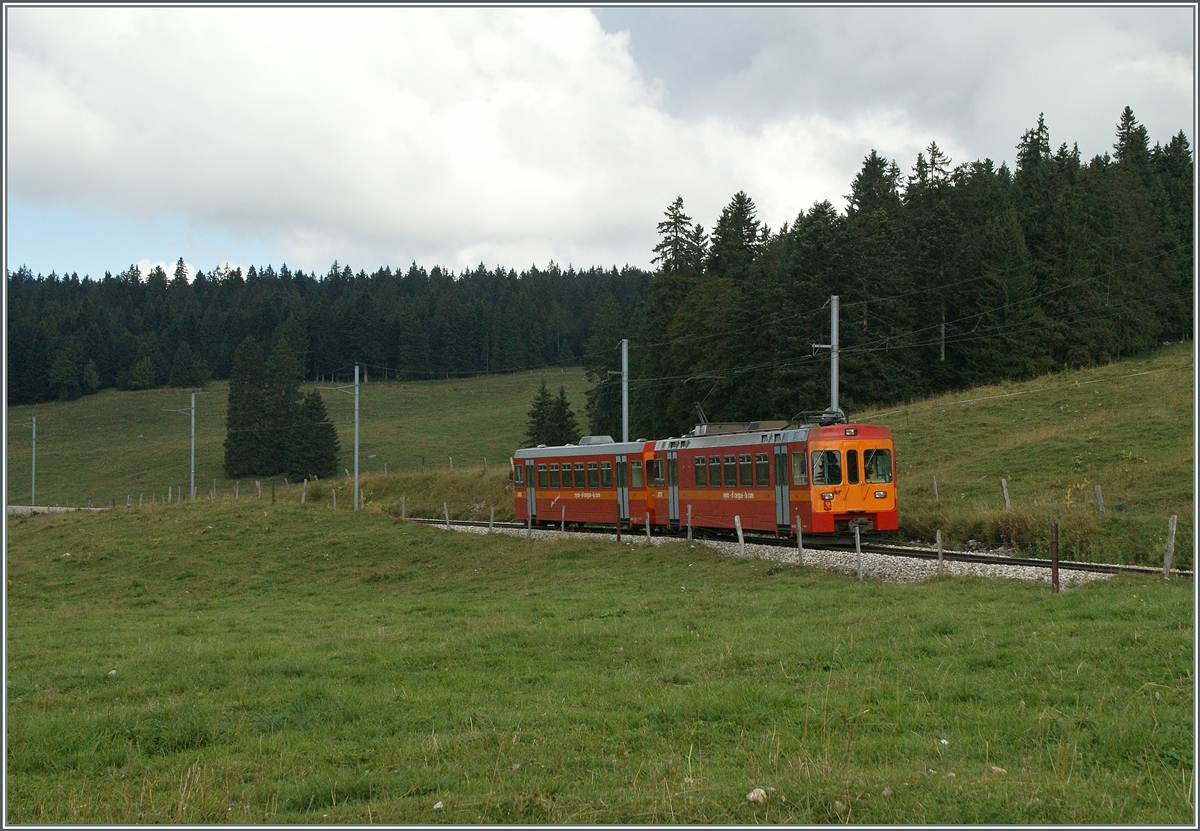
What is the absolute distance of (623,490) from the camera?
34.3 metres

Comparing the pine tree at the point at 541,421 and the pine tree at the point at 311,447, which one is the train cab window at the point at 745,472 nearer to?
the pine tree at the point at 541,421

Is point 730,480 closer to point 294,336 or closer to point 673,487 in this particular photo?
point 673,487

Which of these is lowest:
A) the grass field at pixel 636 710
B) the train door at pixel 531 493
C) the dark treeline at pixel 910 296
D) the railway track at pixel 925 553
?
the grass field at pixel 636 710

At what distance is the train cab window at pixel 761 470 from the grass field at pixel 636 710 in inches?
284

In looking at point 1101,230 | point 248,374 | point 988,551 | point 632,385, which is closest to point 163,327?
point 248,374

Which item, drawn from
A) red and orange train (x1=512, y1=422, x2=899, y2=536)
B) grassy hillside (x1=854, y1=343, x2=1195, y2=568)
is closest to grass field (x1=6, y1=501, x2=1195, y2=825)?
red and orange train (x1=512, y1=422, x2=899, y2=536)

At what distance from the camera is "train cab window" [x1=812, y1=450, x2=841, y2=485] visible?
24.9 m

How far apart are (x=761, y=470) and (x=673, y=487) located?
209 inches

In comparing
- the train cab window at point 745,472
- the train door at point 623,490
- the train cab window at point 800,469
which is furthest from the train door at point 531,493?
the train cab window at point 800,469

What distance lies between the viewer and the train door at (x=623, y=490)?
1346 inches

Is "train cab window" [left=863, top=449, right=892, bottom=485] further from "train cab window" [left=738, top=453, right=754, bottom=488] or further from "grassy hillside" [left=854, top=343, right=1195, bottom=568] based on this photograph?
"train cab window" [left=738, top=453, right=754, bottom=488]

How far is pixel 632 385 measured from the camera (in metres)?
76.1

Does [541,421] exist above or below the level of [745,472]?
above

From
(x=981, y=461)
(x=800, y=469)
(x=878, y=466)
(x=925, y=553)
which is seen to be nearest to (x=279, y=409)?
(x=981, y=461)
